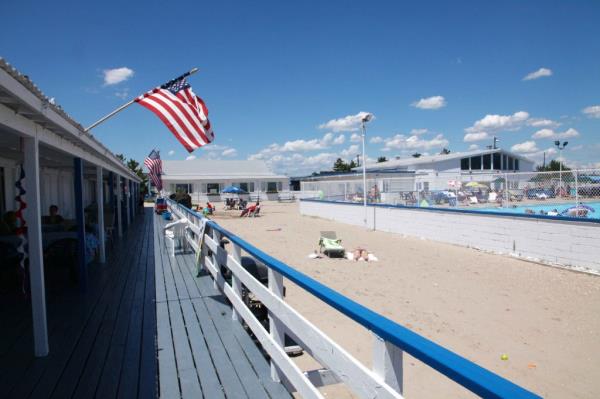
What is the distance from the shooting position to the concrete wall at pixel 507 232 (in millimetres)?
9270

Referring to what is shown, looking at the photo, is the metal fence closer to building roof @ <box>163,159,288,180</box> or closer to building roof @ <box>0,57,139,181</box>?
building roof @ <box>0,57,139,181</box>

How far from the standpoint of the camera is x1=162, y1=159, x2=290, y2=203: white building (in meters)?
45.8

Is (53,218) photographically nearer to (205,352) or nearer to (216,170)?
(205,352)

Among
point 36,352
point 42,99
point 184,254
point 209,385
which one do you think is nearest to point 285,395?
point 209,385

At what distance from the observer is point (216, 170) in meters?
51.6

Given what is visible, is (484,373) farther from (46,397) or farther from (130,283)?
(130,283)

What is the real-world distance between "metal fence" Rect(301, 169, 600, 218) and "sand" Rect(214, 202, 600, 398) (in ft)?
10.3

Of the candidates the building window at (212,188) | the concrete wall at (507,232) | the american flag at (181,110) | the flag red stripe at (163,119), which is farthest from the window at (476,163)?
the flag red stripe at (163,119)

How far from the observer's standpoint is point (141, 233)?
13195 millimetres

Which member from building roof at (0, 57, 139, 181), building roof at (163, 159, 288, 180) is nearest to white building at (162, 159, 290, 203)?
building roof at (163, 159, 288, 180)

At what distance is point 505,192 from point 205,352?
13.7 meters

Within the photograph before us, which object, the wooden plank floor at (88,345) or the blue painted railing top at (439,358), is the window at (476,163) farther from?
the blue painted railing top at (439,358)

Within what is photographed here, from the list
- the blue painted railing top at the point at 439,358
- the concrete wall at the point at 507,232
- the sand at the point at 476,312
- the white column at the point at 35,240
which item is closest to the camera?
the blue painted railing top at the point at 439,358

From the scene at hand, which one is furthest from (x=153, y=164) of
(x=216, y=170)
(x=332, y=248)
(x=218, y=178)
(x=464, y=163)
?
(x=464, y=163)
